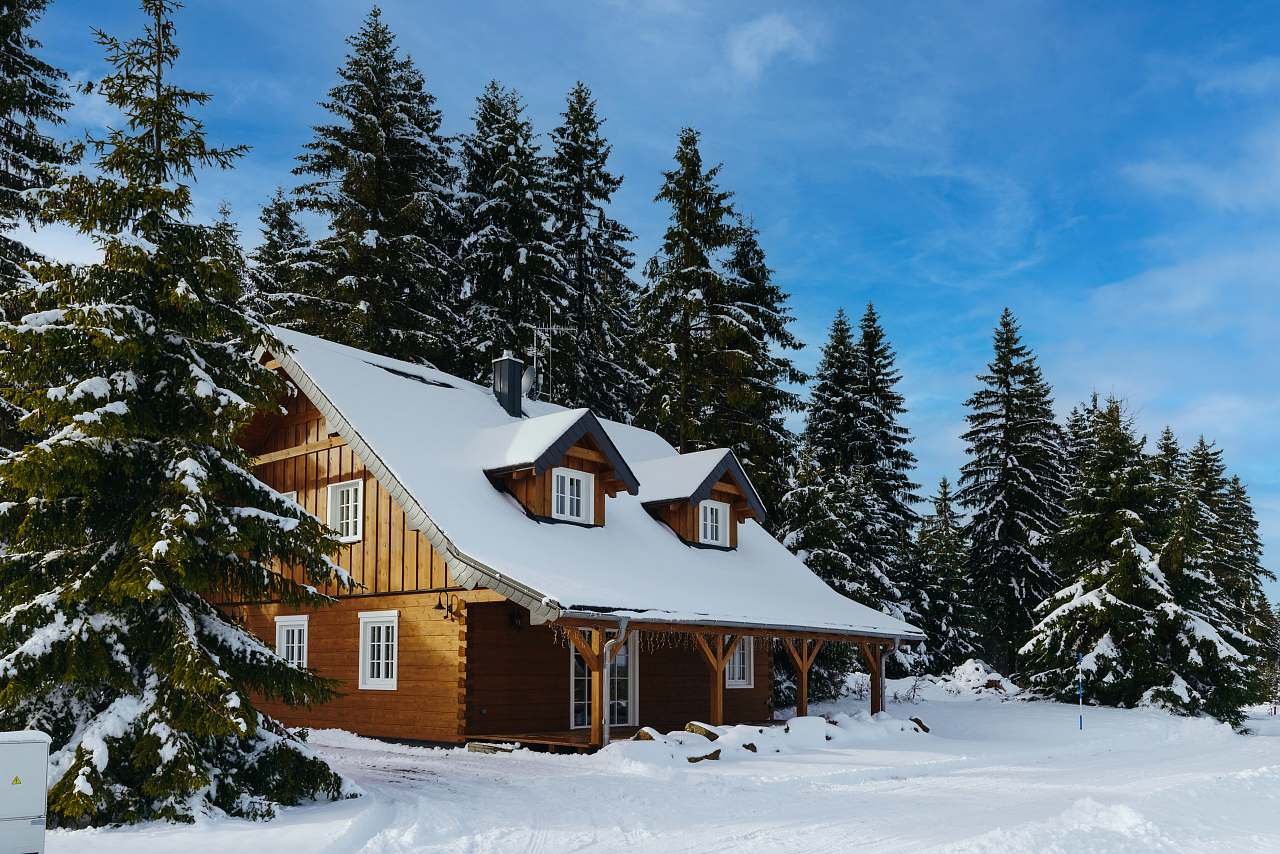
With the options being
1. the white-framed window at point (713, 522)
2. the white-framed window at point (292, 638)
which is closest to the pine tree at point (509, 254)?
the white-framed window at point (713, 522)

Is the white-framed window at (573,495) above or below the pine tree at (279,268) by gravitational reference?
below

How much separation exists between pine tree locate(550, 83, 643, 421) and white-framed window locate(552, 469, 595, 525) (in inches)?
569

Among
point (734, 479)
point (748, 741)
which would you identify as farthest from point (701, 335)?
point (748, 741)

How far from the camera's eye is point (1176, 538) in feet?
92.1

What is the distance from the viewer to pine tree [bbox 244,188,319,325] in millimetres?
30891

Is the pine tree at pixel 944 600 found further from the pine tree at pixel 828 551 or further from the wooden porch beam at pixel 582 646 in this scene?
the wooden porch beam at pixel 582 646

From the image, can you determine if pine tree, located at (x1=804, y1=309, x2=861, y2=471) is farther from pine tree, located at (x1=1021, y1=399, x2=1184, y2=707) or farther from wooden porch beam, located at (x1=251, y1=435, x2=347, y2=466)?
wooden porch beam, located at (x1=251, y1=435, x2=347, y2=466)

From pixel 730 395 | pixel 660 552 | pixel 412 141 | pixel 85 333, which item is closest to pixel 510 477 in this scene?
pixel 660 552

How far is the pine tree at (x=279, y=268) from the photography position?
30.9m

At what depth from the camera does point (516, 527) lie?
59.4 feet

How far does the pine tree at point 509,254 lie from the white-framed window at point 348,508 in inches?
510

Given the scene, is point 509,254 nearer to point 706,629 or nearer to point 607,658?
point 706,629

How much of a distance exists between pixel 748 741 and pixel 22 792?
11280 mm

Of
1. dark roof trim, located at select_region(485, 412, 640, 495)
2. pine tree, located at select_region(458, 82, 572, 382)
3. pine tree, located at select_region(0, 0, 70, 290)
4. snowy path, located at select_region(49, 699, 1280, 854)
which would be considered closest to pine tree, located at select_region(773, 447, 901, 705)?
pine tree, located at select_region(458, 82, 572, 382)
